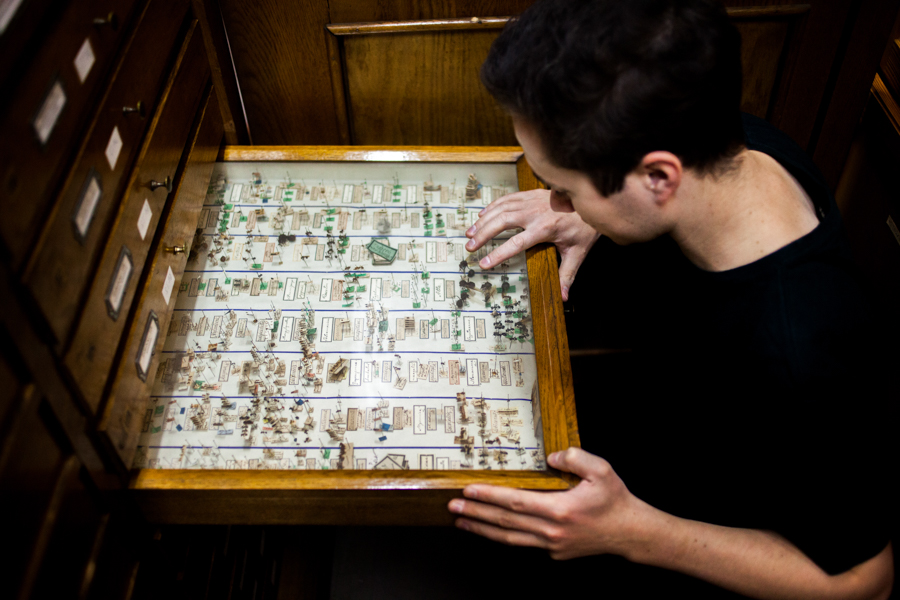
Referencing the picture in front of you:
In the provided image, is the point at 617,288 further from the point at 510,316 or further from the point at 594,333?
the point at 510,316

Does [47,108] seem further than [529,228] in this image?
No

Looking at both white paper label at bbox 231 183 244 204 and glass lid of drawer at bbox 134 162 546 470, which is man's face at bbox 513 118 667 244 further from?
white paper label at bbox 231 183 244 204

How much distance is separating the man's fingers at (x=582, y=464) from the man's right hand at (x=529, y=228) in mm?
476

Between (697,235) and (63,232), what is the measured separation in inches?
40.3

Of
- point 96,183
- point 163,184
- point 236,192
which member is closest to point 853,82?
point 236,192

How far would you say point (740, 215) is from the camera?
115 cm

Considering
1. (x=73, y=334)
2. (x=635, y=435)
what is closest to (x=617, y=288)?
(x=635, y=435)

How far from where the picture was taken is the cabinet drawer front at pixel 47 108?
75cm

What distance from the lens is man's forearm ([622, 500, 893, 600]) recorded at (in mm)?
1065

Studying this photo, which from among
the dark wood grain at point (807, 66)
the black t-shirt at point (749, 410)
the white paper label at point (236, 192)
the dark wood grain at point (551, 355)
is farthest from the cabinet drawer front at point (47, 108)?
the dark wood grain at point (807, 66)

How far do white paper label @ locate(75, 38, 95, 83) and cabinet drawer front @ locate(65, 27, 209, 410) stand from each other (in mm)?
192

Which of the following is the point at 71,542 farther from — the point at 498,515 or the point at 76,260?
the point at 498,515

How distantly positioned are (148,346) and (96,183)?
31cm

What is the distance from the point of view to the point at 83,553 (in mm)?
931
